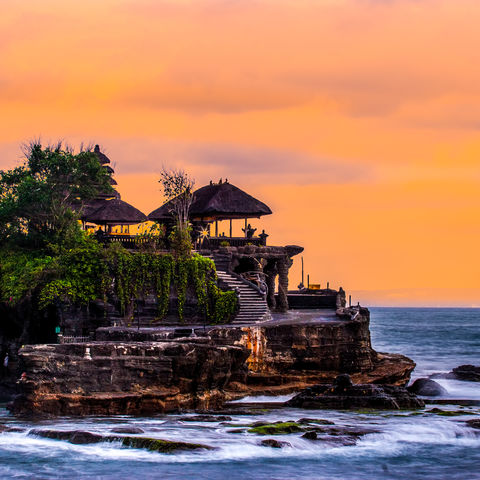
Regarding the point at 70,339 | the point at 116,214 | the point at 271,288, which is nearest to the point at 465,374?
the point at 271,288

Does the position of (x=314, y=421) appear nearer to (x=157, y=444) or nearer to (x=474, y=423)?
(x=474, y=423)

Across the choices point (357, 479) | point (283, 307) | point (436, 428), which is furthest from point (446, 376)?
point (357, 479)

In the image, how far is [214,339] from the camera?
37000mm

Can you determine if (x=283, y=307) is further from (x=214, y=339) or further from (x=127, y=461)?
(x=127, y=461)

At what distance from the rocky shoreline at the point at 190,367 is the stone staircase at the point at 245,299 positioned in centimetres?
119

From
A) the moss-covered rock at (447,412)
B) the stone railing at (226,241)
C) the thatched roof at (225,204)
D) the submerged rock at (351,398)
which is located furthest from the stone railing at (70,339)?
the moss-covered rock at (447,412)

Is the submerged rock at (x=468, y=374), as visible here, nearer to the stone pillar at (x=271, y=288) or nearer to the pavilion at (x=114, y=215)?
the stone pillar at (x=271, y=288)

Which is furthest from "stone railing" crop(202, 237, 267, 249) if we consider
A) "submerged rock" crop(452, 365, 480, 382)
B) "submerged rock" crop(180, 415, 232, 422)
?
"submerged rock" crop(180, 415, 232, 422)

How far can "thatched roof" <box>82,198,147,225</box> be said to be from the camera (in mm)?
48500

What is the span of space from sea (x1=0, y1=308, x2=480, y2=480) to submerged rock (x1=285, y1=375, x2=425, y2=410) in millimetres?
939

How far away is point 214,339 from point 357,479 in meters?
14.8

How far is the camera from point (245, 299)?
140ft

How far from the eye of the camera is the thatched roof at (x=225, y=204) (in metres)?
47.8

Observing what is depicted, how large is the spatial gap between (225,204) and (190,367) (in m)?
17.0
